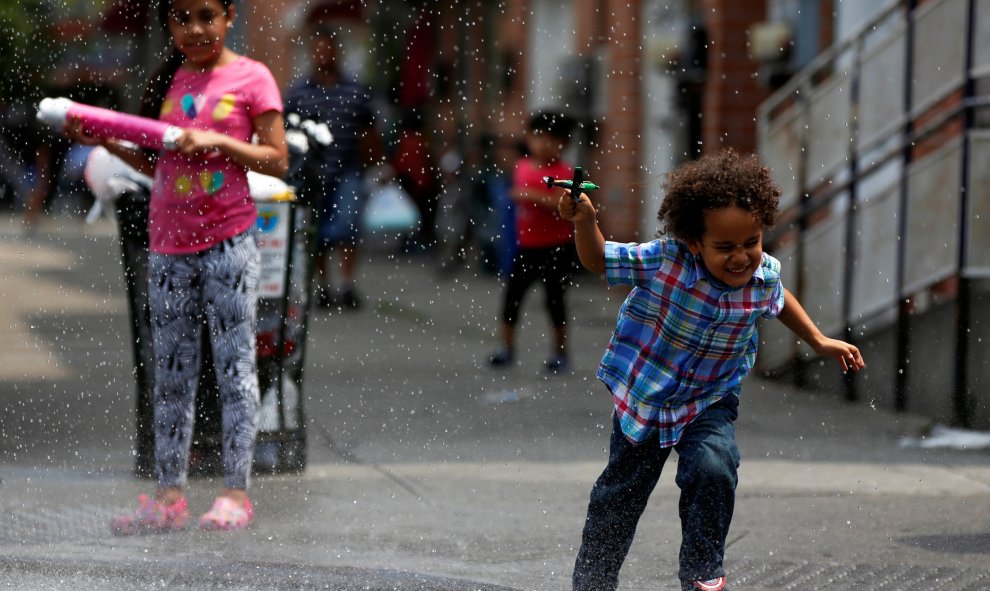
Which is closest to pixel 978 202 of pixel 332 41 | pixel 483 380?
pixel 483 380

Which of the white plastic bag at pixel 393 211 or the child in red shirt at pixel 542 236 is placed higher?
the child in red shirt at pixel 542 236

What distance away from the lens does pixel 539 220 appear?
809 centimetres

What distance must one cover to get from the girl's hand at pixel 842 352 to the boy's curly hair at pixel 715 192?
0.36 m

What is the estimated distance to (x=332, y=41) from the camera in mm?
9469

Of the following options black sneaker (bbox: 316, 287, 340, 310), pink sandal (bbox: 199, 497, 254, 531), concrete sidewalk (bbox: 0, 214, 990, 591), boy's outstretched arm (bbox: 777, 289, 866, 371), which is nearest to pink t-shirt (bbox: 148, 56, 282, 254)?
concrete sidewalk (bbox: 0, 214, 990, 591)

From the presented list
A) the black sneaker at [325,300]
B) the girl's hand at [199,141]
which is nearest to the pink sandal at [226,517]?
the girl's hand at [199,141]

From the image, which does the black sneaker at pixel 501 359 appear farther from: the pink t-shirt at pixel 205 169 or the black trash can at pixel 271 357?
the pink t-shirt at pixel 205 169

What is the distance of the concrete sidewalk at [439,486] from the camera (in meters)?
4.42

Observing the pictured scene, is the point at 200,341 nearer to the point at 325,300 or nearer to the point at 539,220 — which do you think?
the point at 539,220

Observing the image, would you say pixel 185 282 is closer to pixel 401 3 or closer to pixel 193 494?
pixel 193 494

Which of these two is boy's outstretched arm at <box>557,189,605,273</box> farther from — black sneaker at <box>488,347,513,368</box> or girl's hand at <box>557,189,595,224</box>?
black sneaker at <box>488,347,513,368</box>

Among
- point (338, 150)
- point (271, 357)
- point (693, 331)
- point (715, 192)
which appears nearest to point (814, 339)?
point (693, 331)

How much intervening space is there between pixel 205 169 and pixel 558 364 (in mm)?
3685

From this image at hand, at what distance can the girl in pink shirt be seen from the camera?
15.6ft
